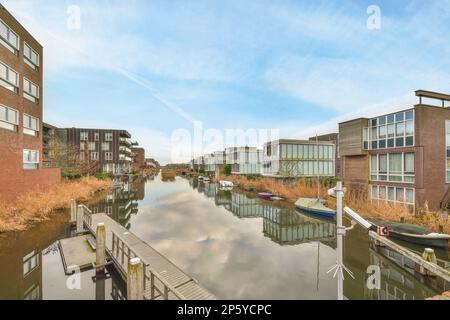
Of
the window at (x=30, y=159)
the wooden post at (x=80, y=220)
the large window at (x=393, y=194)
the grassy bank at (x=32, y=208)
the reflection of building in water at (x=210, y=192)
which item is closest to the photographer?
the grassy bank at (x=32, y=208)

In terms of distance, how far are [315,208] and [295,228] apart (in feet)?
13.4

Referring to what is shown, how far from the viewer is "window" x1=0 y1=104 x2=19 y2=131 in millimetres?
14442

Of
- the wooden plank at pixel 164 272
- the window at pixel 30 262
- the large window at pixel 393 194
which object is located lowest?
the window at pixel 30 262

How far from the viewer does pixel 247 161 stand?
160 feet

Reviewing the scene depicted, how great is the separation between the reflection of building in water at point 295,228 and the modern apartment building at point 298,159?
49.1 ft

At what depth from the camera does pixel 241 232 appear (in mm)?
13781

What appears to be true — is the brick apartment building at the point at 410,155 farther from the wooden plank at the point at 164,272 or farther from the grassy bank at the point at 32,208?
the grassy bank at the point at 32,208

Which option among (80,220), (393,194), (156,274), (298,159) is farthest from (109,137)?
(393,194)

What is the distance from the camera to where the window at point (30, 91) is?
55.7 ft

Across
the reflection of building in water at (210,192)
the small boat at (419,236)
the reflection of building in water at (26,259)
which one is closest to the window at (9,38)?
the reflection of building in water at (26,259)

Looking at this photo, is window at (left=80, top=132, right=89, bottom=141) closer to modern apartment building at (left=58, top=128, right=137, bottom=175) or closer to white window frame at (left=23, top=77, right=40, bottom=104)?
modern apartment building at (left=58, top=128, right=137, bottom=175)
